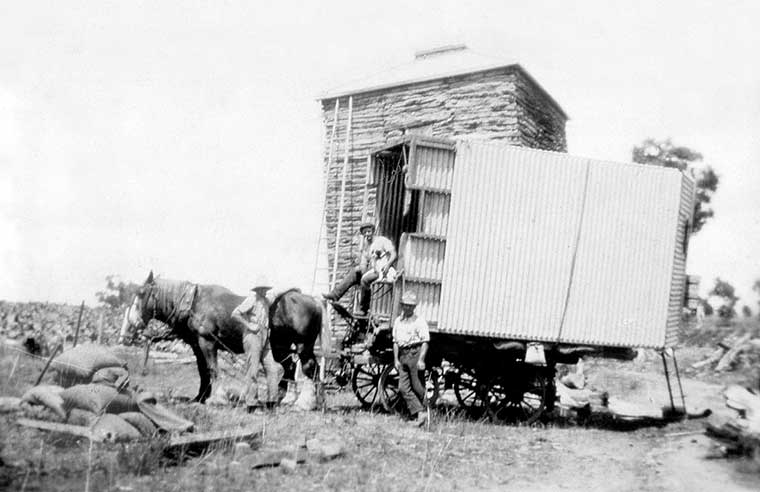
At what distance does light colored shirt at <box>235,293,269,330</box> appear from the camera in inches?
360

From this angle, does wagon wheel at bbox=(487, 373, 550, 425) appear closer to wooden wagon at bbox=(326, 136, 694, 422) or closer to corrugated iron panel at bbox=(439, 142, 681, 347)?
wooden wagon at bbox=(326, 136, 694, 422)

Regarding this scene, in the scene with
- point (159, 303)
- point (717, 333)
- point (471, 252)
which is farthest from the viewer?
point (159, 303)

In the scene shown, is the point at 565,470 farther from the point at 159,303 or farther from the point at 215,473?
the point at 159,303

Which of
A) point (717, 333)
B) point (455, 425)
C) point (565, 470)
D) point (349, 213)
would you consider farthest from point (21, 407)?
point (349, 213)

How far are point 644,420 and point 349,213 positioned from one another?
28.3 ft

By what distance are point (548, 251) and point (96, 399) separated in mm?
6399

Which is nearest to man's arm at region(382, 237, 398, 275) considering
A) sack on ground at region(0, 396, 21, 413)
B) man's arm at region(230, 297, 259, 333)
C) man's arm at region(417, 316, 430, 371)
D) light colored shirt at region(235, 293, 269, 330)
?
man's arm at region(417, 316, 430, 371)

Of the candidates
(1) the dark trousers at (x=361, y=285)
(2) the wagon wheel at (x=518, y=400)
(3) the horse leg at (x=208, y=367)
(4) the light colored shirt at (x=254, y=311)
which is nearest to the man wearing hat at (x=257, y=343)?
(4) the light colored shirt at (x=254, y=311)

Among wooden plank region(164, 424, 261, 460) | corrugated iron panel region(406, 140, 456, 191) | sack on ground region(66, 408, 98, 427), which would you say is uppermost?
corrugated iron panel region(406, 140, 456, 191)

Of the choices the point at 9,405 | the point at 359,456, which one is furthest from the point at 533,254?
the point at 9,405

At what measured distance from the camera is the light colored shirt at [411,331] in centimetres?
884

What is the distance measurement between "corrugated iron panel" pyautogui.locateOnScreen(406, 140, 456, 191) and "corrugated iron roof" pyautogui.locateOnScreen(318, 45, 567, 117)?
5.84 m

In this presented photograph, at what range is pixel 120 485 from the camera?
5176 mm

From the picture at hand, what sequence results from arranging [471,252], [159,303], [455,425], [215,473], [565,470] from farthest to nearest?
1. [159,303]
2. [471,252]
3. [455,425]
4. [565,470]
5. [215,473]
